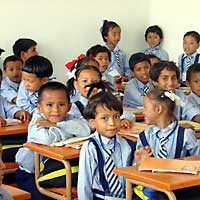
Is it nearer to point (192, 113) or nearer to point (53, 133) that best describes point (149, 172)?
point (53, 133)

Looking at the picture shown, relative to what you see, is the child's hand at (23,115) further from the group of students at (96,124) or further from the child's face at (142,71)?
the child's face at (142,71)

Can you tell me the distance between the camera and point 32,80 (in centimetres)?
477

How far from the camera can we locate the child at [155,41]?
833 centimetres

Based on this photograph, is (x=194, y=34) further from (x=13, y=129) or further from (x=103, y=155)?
(x=103, y=155)

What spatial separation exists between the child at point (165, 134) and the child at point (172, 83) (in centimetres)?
114

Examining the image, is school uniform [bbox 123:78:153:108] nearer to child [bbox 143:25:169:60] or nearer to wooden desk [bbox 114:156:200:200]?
child [bbox 143:25:169:60]

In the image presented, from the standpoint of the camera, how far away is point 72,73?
4.83 metres

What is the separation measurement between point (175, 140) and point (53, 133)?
0.78 meters

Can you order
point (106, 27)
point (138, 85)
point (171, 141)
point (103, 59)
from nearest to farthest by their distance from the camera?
point (171, 141) → point (138, 85) → point (103, 59) → point (106, 27)

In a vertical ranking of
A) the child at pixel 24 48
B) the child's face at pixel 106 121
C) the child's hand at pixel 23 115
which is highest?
the child at pixel 24 48

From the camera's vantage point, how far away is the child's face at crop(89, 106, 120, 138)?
10.7 ft

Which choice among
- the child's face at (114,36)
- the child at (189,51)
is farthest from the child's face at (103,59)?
the child at (189,51)

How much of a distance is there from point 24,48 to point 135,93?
1.66m

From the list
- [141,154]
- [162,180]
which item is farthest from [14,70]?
[162,180]
